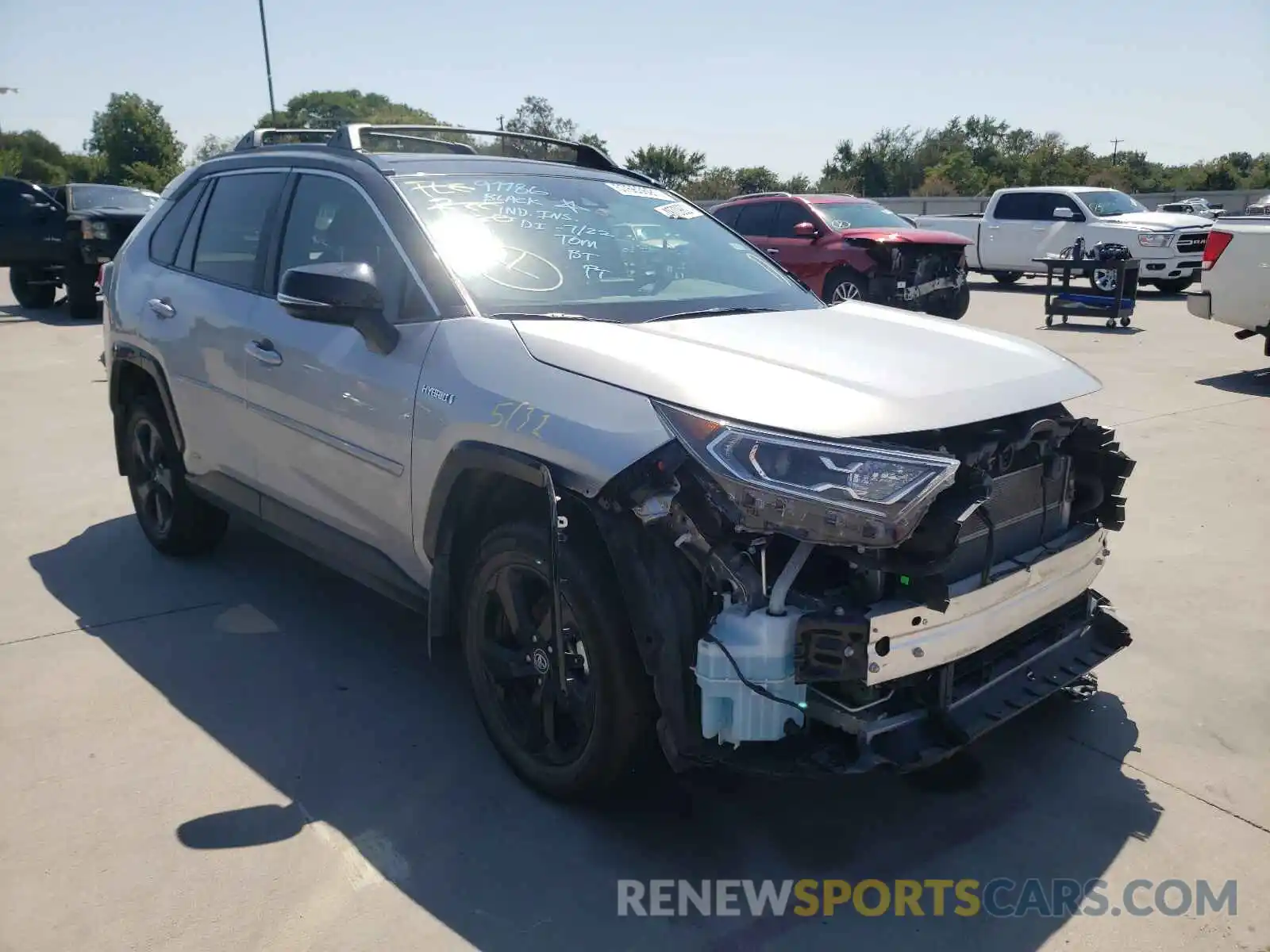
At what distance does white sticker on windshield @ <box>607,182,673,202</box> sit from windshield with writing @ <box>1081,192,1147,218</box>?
15.9 m

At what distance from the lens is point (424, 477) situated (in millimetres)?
3170

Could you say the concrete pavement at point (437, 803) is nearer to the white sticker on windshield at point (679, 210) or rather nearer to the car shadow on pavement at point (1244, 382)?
the white sticker on windshield at point (679, 210)

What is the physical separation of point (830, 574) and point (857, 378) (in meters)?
0.53

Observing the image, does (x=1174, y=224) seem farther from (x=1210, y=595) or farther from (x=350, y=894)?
(x=350, y=894)

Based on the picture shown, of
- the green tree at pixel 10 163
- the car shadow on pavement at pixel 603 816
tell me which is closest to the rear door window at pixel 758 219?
the car shadow on pavement at pixel 603 816

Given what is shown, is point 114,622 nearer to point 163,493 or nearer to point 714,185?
point 163,493

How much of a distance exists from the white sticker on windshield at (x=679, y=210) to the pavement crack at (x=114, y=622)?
262 centimetres

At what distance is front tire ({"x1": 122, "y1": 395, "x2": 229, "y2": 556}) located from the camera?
16.3 feet

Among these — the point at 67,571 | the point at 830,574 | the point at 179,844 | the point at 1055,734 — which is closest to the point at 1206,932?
the point at 1055,734

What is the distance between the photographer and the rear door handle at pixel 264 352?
385cm

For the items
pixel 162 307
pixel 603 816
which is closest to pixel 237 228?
pixel 162 307

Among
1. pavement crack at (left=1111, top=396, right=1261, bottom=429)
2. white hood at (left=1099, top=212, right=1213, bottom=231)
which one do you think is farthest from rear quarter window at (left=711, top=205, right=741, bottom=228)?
pavement crack at (left=1111, top=396, right=1261, bottom=429)

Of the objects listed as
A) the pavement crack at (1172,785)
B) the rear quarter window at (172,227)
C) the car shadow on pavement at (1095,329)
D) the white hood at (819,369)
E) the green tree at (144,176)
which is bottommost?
the pavement crack at (1172,785)

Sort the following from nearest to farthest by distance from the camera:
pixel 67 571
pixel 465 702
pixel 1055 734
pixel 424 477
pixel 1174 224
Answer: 1. pixel 424 477
2. pixel 1055 734
3. pixel 465 702
4. pixel 67 571
5. pixel 1174 224
